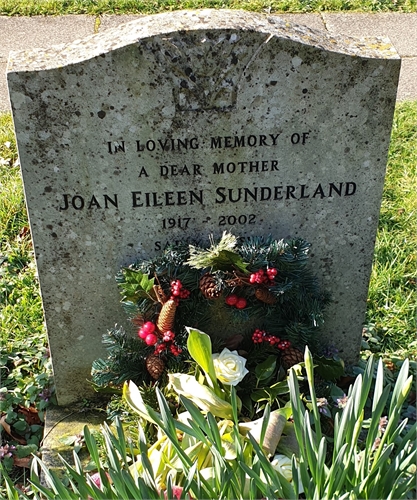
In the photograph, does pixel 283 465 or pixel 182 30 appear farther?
pixel 283 465

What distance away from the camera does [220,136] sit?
2.18 m

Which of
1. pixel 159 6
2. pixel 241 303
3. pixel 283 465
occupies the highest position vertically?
pixel 159 6

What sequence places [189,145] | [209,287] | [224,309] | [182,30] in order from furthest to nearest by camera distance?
[224,309] < [209,287] < [189,145] < [182,30]

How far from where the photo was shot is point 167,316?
2.34 meters

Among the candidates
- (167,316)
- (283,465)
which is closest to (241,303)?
(167,316)

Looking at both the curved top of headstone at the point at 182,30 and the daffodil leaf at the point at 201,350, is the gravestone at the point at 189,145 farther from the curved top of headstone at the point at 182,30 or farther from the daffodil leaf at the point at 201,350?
the daffodil leaf at the point at 201,350

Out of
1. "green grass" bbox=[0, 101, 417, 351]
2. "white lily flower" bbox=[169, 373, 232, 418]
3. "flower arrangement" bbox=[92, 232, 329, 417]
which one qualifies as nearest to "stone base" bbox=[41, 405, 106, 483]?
"flower arrangement" bbox=[92, 232, 329, 417]

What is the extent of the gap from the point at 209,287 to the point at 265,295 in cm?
19

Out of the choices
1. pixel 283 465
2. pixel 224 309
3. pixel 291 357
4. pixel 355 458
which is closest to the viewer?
pixel 355 458

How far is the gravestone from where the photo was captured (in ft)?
6.64

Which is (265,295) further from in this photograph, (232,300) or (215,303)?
(215,303)

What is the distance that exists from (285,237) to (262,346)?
401 millimetres

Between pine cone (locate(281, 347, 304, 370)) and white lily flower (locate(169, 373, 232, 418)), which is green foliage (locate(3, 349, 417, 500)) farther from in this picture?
pine cone (locate(281, 347, 304, 370))

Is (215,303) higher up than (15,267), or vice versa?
(215,303)
